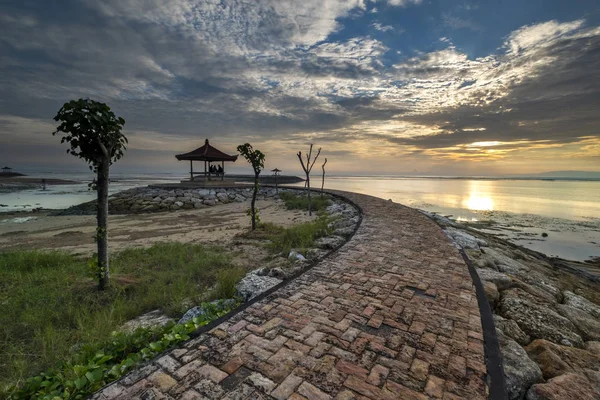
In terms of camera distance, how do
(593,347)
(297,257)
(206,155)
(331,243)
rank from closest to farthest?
1. (593,347)
2. (297,257)
3. (331,243)
4. (206,155)

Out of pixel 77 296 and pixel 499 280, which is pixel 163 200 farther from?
pixel 499 280

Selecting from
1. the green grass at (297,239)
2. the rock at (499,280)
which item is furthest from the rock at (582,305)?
the green grass at (297,239)

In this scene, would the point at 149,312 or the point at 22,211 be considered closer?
the point at 149,312

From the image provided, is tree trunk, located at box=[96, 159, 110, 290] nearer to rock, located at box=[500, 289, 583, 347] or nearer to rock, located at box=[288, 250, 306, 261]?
rock, located at box=[288, 250, 306, 261]

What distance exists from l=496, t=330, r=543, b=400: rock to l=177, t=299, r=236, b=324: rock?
2.95 metres

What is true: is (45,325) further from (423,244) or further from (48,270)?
(423,244)

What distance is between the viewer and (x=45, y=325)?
312 cm

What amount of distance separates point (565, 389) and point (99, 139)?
244 inches

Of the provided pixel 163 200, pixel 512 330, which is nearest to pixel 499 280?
pixel 512 330

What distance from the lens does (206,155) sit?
59.8ft

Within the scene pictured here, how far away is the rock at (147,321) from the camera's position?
10.4 feet

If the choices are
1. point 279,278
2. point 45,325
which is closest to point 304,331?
point 279,278

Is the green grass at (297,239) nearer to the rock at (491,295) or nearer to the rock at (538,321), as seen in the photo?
the rock at (491,295)

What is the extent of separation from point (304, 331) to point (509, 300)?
2.99 m
